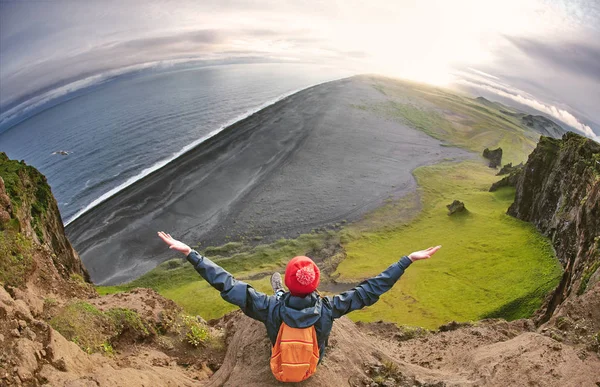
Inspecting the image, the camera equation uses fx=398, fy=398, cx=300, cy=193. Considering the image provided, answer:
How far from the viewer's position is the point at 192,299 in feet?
76.8

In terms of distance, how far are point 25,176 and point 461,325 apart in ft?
52.8

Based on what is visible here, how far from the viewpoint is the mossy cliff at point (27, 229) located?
A: 8.68 meters

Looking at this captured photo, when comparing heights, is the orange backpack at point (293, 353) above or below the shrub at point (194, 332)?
above

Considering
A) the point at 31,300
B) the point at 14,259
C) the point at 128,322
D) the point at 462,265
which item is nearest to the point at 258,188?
the point at 462,265

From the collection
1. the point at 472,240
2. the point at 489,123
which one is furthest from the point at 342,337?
the point at 489,123

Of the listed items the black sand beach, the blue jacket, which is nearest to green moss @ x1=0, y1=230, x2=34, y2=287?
the blue jacket

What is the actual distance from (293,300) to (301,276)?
0.49 m

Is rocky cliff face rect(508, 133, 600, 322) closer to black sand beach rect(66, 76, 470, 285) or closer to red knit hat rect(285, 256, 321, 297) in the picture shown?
red knit hat rect(285, 256, 321, 297)

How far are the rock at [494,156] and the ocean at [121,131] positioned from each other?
127 ft

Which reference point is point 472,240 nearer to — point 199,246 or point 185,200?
point 199,246

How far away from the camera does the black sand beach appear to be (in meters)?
33.0

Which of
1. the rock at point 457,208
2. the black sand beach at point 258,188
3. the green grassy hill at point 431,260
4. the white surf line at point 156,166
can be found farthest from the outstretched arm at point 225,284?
the white surf line at point 156,166

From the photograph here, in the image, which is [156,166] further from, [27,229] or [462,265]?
[27,229]

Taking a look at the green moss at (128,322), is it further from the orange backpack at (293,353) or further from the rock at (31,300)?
the orange backpack at (293,353)
